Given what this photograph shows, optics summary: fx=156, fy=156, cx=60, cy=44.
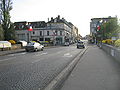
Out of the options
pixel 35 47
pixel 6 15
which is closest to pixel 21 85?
pixel 35 47

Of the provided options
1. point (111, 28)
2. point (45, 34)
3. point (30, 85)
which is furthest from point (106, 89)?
point (45, 34)

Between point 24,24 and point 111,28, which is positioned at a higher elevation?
point 24,24

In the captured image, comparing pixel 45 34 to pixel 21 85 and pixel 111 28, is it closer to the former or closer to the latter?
pixel 111 28

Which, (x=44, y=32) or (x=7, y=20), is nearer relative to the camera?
(x=7, y=20)

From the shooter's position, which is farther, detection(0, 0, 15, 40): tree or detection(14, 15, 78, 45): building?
detection(14, 15, 78, 45): building

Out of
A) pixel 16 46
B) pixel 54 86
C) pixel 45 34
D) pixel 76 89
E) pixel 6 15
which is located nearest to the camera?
pixel 76 89

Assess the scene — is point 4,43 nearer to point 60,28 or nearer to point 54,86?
point 54,86

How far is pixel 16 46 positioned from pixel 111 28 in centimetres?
2751

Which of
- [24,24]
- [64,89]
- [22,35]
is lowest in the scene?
[64,89]

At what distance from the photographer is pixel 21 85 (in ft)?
19.4

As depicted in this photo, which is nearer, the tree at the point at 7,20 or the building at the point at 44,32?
the tree at the point at 7,20

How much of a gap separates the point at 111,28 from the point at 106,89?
42.2 metres

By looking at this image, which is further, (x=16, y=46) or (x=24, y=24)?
(x=24, y=24)

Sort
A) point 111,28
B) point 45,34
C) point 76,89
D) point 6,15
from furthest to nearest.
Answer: point 45,34 → point 111,28 → point 6,15 → point 76,89
